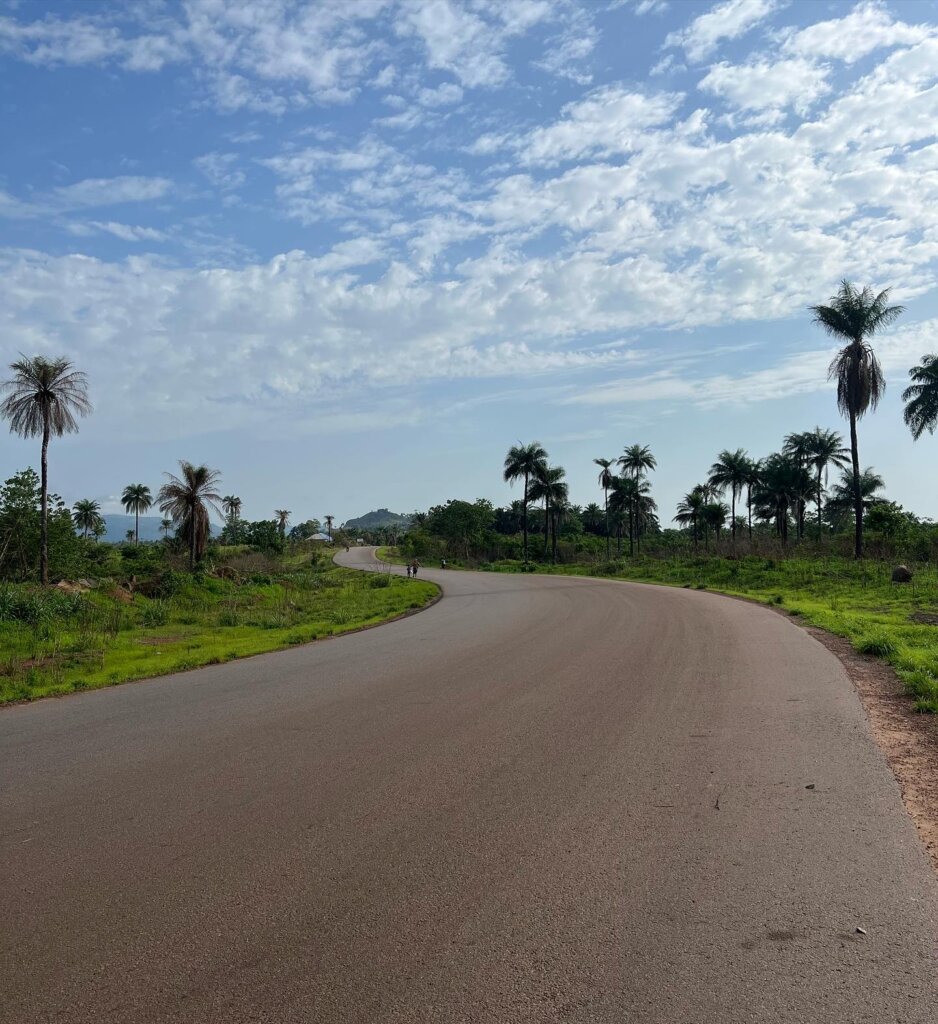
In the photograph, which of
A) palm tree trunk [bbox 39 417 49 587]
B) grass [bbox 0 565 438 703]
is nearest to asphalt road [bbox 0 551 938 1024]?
grass [bbox 0 565 438 703]

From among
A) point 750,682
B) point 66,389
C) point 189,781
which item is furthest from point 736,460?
point 189,781

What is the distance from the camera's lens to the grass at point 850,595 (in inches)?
501

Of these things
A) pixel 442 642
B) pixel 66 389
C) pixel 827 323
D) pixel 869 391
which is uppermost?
pixel 827 323

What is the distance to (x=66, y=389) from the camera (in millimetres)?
Answer: 28359

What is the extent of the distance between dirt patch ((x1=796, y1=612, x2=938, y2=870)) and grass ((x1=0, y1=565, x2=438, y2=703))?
11192mm

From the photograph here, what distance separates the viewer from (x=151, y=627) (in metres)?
22.1

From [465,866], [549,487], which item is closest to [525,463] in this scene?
[549,487]

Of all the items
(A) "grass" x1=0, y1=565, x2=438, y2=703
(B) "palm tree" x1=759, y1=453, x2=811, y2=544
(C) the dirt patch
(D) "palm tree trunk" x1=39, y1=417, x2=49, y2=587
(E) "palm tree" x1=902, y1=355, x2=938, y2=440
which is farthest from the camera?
(B) "palm tree" x1=759, y1=453, x2=811, y2=544

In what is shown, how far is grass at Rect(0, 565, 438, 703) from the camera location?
46.2 feet

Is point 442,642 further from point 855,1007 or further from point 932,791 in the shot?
point 855,1007

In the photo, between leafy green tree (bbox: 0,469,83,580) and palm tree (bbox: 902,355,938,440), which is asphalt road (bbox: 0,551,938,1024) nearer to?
leafy green tree (bbox: 0,469,83,580)

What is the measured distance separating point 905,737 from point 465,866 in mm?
5568

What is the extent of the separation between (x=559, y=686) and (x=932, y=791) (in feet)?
16.9

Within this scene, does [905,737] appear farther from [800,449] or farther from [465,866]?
[800,449]
